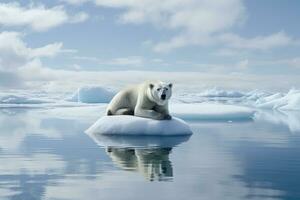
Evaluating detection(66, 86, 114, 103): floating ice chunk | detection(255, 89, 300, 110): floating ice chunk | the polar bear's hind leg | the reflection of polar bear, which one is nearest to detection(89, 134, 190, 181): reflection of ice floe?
the reflection of polar bear

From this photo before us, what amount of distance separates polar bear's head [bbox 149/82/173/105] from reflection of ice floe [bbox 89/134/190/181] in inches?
47.4

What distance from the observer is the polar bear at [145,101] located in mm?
15500

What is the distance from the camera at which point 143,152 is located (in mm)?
11727

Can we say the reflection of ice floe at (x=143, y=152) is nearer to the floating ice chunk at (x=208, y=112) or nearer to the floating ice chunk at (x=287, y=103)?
the floating ice chunk at (x=208, y=112)

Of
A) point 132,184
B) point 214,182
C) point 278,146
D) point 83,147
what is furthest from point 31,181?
point 278,146

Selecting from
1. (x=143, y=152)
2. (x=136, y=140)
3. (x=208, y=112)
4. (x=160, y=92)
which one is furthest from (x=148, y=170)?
(x=208, y=112)

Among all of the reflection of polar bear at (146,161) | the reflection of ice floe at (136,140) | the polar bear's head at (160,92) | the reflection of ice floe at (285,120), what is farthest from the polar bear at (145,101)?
the reflection of ice floe at (285,120)

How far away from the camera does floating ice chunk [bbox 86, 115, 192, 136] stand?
15805 mm

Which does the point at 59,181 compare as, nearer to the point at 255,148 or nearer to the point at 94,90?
the point at 255,148

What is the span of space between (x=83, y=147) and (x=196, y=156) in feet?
11.2

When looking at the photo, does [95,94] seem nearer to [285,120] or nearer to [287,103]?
[287,103]

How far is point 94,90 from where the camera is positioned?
6009 cm

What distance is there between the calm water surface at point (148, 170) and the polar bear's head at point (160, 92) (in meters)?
1.67

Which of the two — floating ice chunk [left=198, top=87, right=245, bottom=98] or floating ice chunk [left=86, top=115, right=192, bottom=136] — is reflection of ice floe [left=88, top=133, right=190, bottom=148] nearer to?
floating ice chunk [left=86, top=115, right=192, bottom=136]
